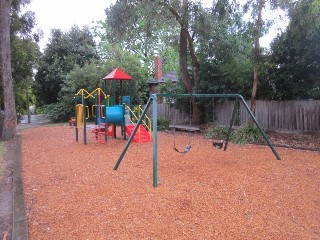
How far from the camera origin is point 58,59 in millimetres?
24609

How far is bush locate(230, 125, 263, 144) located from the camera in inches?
422

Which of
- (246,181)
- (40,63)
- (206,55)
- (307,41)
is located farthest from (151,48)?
(246,181)

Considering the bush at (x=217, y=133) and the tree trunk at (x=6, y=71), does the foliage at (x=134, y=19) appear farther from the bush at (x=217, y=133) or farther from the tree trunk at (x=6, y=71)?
the bush at (x=217, y=133)

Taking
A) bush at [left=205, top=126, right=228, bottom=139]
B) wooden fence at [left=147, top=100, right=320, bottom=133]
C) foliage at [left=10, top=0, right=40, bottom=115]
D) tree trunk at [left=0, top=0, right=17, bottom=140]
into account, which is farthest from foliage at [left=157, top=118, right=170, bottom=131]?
foliage at [left=10, top=0, right=40, bottom=115]

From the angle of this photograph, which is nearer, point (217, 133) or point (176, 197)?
point (176, 197)

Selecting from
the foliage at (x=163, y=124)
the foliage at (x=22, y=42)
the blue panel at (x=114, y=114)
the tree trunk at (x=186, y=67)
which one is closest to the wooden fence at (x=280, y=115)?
the tree trunk at (x=186, y=67)

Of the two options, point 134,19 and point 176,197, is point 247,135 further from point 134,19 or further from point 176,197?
point 134,19

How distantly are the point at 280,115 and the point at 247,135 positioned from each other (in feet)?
9.87

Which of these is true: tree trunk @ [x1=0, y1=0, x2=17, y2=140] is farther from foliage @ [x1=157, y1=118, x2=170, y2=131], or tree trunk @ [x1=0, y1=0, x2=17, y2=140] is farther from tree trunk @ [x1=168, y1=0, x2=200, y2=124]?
tree trunk @ [x1=168, y1=0, x2=200, y2=124]

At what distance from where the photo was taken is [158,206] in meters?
4.41

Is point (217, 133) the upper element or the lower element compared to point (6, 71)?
lower

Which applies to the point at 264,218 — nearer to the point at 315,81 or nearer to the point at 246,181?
the point at 246,181

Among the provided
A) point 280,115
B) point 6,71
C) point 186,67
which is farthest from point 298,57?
point 6,71

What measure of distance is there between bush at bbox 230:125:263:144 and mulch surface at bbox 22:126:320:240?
2167 mm
